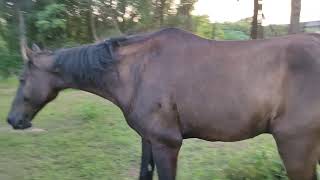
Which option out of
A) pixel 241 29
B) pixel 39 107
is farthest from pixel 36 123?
pixel 241 29

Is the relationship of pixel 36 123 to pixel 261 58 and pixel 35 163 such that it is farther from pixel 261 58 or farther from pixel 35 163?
pixel 261 58

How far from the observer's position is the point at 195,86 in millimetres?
4426

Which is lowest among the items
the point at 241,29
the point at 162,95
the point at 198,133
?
the point at 241,29

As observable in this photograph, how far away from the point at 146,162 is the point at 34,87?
1.33 metres

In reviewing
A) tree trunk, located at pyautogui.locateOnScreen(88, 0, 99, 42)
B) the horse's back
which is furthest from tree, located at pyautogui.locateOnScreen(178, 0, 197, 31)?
the horse's back

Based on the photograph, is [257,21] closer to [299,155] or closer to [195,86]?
[195,86]

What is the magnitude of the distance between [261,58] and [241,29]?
18907mm

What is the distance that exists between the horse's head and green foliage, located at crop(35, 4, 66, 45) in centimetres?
143

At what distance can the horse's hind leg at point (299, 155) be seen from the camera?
4090 millimetres

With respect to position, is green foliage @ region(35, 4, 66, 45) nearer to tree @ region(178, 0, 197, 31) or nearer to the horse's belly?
the horse's belly

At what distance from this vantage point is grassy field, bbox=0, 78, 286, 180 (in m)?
5.69

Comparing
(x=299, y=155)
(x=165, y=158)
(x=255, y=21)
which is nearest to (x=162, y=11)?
(x=255, y=21)

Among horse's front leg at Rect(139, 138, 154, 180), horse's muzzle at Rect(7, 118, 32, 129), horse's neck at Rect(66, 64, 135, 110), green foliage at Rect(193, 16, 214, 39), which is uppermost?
horse's neck at Rect(66, 64, 135, 110)

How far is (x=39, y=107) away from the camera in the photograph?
4.98 meters
